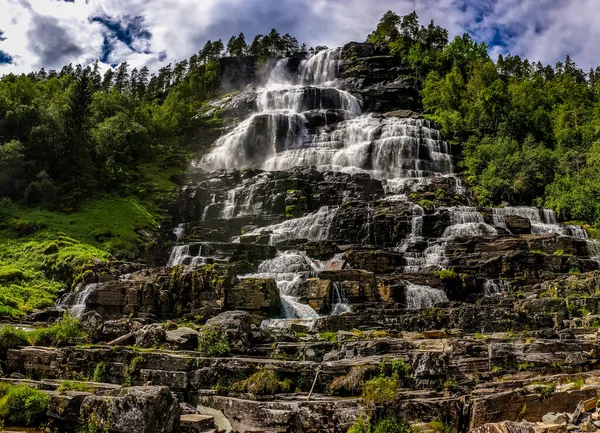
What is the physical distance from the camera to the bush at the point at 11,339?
653 inches

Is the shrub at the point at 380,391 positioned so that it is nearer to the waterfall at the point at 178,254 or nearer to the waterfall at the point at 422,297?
the waterfall at the point at 422,297

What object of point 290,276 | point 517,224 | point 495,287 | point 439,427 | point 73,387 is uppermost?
point 517,224

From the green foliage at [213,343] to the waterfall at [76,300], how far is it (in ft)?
58.9

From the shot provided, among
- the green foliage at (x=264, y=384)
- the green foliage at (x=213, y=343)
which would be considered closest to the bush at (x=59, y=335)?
the green foliage at (x=213, y=343)

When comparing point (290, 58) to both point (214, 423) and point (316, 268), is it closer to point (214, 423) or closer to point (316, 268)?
point (316, 268)

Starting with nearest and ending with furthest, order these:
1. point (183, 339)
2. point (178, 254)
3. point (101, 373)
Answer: point (101, 373)
point (183, 339)
point (178, 254)

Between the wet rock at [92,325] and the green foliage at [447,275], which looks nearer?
the wet rock at [92,325]

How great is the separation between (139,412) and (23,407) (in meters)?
3.56

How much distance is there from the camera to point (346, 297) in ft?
94.3

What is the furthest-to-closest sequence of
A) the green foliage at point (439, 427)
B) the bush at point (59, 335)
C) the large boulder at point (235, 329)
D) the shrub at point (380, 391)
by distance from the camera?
the bush at point (59, 335) → the large boulder at point (235, 329) → the shrub at point (380, 391) → the green foliage at point (439, 427)

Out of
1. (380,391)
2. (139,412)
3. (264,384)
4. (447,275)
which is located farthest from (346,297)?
(139,412)

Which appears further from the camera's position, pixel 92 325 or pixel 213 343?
pixel 92 325

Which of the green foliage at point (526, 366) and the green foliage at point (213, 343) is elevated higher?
the green foliage at point (213, 343)

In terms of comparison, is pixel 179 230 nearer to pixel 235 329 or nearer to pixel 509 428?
pixel 235 329
